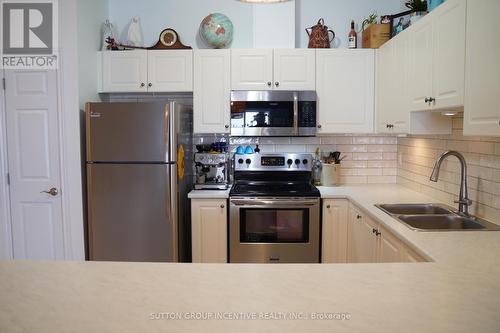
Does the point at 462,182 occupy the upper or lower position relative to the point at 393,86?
lower

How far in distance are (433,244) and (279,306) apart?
105cm

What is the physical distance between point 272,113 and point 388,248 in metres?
1.58

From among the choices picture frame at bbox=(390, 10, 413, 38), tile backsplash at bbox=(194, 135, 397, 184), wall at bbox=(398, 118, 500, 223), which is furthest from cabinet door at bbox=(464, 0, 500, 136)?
tile backsplash at bbox=(194, 135, 397, 184)

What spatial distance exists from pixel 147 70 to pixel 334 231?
6.93 ft

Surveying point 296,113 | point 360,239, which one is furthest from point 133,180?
point 360,239

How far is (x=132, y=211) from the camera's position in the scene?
2.99 metres

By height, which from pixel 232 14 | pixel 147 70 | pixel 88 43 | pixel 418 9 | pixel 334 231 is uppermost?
pixel 232 14

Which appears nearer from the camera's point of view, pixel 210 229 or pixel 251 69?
pixel 210 229

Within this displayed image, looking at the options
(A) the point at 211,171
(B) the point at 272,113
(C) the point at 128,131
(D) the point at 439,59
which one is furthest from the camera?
(A) the point at 211,171

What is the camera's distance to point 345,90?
11.0ft

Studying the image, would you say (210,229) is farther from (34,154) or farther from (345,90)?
(345,90)

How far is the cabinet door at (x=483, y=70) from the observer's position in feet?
5.45

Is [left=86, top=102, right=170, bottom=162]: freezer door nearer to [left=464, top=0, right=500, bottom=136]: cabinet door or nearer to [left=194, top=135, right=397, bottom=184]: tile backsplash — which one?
[left=194, top=135, right=397, bottom=184]: tile backsplash

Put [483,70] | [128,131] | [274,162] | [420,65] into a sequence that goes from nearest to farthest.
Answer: [483,70] → [420,65] → [128,131] → [274,162]
